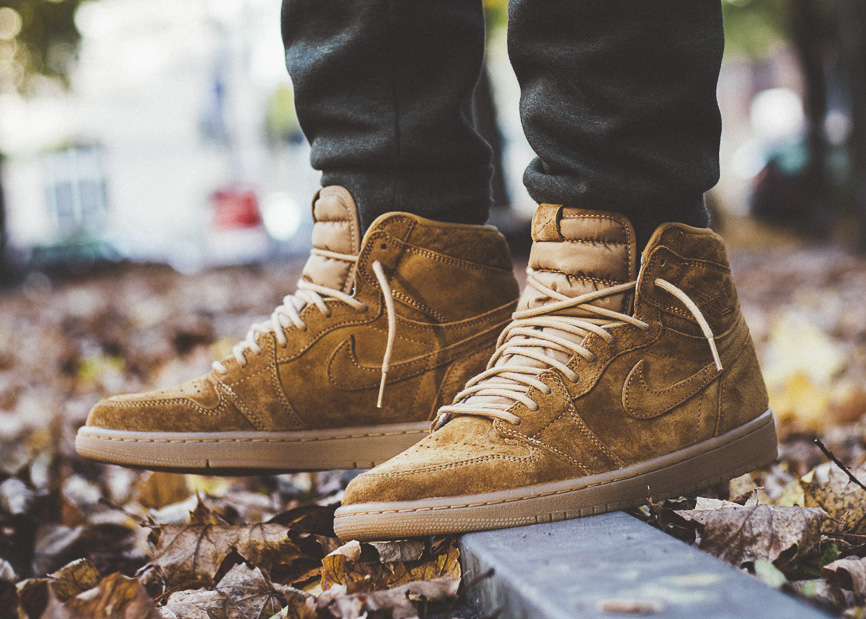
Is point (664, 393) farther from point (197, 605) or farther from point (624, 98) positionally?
point (197, 605)

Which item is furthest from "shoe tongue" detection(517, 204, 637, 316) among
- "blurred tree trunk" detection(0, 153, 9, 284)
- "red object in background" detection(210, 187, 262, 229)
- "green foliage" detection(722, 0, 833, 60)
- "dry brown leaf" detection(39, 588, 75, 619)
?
"red object in background" detection(210, 187, 262, 229)

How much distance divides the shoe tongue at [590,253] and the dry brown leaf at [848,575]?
0.52m

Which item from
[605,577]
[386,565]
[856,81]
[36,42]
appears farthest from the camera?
[36,42]

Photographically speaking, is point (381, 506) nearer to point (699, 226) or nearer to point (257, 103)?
point (699, 226)

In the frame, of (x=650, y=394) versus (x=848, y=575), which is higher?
(x=650, y=394)

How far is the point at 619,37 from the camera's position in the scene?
4.56 feet

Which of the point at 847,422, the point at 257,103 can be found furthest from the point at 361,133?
the point at 257,103

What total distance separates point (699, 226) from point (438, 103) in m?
0.60

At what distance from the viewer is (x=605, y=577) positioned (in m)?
1.04

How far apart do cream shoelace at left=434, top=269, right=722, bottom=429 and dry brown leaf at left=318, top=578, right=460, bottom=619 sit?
0.32 m

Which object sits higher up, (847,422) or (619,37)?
(619,37)

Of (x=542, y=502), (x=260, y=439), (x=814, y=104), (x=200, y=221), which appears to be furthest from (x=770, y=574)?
(x=200, y=221)

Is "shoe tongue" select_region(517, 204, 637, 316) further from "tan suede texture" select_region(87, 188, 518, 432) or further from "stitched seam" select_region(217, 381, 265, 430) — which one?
"stitched seam" select_region(217, 381, 265, 430)

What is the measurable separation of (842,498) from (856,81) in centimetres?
832
